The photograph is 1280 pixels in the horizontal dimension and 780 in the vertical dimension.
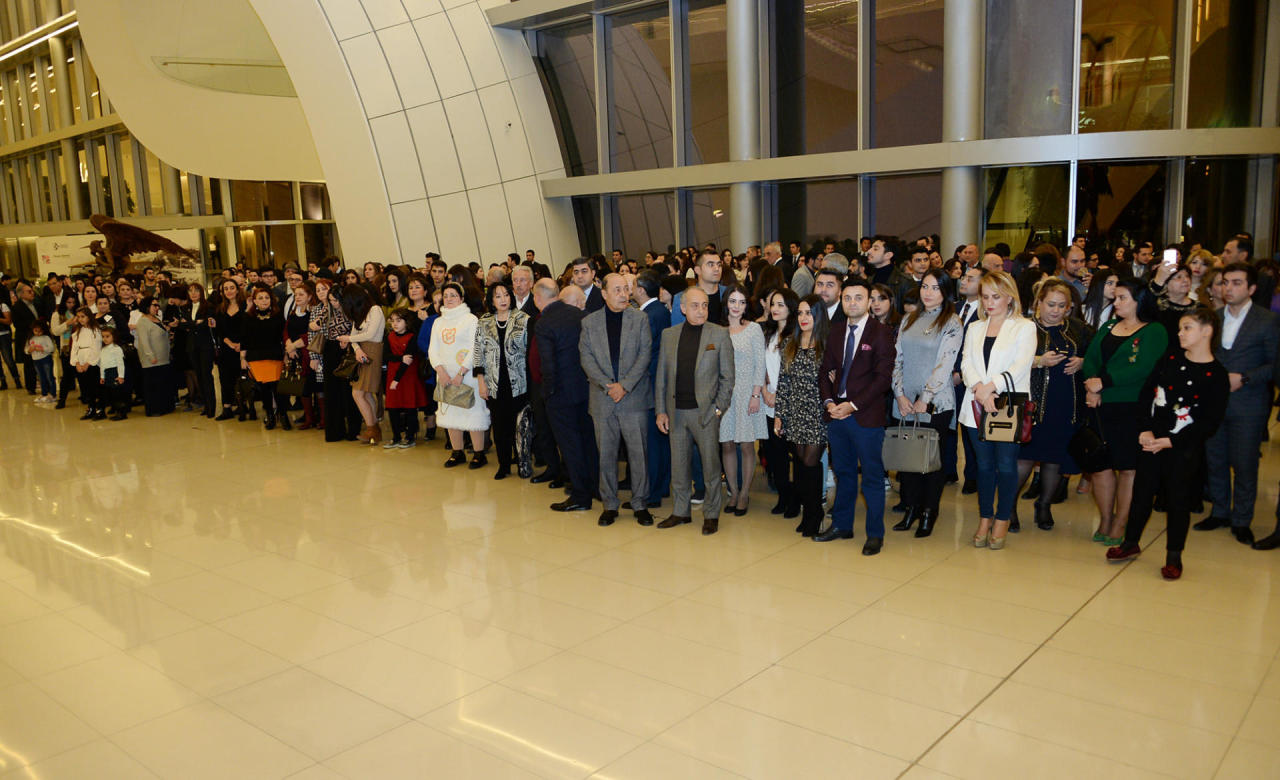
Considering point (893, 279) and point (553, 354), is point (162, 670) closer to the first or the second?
point (553, 354)

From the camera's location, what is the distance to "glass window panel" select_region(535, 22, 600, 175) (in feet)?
63.6

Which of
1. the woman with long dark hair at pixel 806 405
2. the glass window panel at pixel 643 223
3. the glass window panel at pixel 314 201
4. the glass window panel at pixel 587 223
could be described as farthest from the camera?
the glass window panel at pixel 314 201

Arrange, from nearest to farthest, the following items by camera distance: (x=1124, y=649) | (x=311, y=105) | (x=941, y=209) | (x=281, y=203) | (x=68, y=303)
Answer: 1. (x=1124, y=649)
2. (x=68, y=303)
3. (x=941, y=209)
4. (x=311, y=105)
5. (x=281, y=203)

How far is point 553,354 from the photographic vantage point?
7293 mm

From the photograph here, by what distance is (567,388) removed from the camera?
7.31 meters

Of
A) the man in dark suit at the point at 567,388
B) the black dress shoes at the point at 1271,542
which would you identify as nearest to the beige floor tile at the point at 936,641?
the black dress shoes at the point at 1271,542

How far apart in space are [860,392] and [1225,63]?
1189 centimetres

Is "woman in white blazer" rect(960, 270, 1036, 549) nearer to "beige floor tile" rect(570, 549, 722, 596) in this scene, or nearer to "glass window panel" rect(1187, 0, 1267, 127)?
"beige floor tile" rect(570, 549, 722, 596)

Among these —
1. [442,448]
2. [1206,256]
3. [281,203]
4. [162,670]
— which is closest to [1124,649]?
[1206,256]

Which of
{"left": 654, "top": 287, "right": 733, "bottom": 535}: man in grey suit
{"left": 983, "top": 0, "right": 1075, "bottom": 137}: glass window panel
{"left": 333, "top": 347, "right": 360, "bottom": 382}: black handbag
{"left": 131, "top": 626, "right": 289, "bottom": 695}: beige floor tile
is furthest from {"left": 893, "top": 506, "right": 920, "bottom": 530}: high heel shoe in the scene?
{"left": 983, "top": 0, "right": 1075, "bottom": 137}: glass window panel

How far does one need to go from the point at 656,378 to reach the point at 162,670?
11.8ft

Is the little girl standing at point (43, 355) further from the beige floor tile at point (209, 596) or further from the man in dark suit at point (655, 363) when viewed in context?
the man in dark suit at point (655, 363)

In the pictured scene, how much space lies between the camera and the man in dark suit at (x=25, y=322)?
1440 cm

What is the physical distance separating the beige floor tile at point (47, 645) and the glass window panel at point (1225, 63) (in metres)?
15.2
